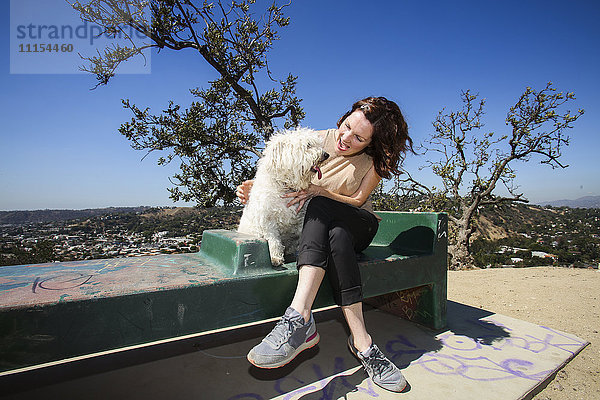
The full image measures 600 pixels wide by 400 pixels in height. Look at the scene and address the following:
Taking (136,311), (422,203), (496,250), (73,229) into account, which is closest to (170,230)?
(73,229)

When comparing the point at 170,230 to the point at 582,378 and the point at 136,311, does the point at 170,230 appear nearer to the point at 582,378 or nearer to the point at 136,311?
the point at 136,311

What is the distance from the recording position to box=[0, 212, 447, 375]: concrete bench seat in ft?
3.92

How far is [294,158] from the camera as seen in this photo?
6.58ft

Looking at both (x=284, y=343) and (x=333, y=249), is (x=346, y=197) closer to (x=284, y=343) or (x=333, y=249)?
(x=333, y=249)

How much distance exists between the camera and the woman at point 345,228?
1693mm

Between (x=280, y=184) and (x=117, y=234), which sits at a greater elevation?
(x=280, y=184)

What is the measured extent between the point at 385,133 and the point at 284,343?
5.14 feet

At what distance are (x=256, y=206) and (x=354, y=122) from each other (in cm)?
93

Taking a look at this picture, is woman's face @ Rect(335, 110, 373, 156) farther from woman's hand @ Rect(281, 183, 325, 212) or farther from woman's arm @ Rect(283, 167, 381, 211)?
woman's hand @ Rect(281, 183, 325, 212)

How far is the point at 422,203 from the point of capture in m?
8.15

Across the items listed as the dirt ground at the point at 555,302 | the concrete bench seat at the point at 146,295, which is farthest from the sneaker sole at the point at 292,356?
the dirt ground at the point at 555,302

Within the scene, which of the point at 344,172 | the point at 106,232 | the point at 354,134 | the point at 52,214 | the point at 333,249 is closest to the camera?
the point at 333,249

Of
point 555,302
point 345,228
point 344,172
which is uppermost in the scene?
point 344,172

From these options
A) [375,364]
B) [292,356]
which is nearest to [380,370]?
[375,364]
